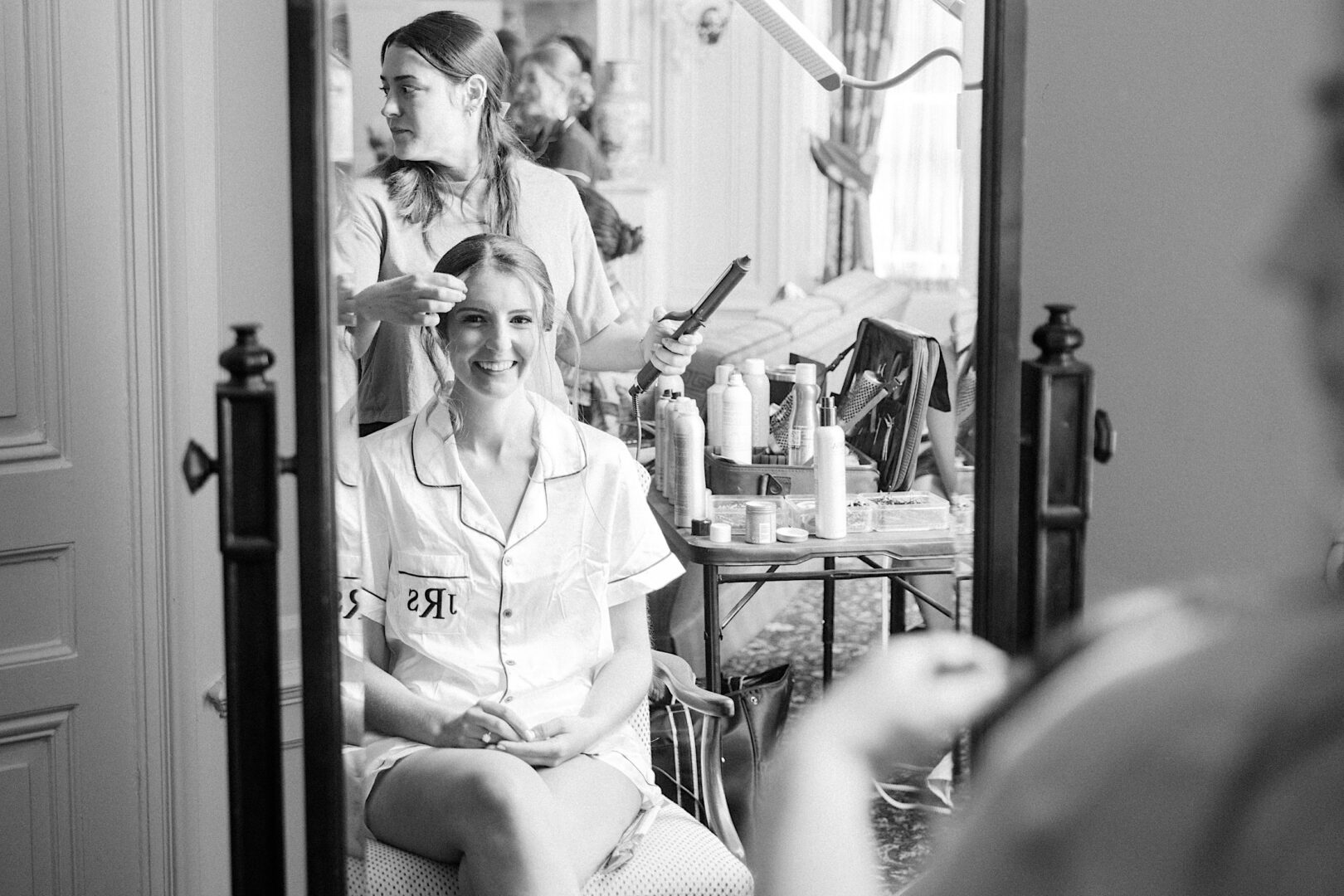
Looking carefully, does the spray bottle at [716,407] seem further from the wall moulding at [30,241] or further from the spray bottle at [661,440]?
the wall moulding at [30,241]

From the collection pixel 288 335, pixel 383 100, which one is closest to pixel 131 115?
pixel 288 335

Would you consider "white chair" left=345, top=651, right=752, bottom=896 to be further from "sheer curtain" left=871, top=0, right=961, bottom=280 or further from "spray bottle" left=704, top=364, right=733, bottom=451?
"sheer curtain" left=871, top=0, right=961, bottom=280

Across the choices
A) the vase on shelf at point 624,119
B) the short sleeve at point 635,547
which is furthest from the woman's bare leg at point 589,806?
the vase on shelf at point 624,119

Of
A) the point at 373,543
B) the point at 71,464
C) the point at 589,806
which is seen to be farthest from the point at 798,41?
the point at 71,464

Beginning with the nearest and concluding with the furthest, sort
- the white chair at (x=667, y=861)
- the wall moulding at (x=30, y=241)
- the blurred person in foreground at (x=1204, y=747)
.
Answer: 1. the blurred person in foreground at (x=1204, y=747)
2. the white chair at (x=667, y=861)
3. the wall moulding at (x=30, y=241)

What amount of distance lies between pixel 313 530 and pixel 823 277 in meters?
0.44

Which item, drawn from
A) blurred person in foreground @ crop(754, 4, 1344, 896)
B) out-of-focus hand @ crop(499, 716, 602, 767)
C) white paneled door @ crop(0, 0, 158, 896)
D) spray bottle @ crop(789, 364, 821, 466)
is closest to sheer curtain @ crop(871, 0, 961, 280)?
spray bottle @ crop(789, 364, 821, 466)

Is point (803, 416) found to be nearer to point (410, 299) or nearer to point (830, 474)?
point (830, 474)

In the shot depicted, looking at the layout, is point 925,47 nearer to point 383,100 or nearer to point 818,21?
point 818,21

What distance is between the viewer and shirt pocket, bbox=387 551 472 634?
3.93 feet

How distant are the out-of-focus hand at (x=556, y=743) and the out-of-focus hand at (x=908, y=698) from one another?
1.94 feet

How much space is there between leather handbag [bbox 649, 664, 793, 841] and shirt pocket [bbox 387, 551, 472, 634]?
0.18m

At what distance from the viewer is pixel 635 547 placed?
3.98ft

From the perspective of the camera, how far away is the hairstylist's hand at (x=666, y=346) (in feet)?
3.89
